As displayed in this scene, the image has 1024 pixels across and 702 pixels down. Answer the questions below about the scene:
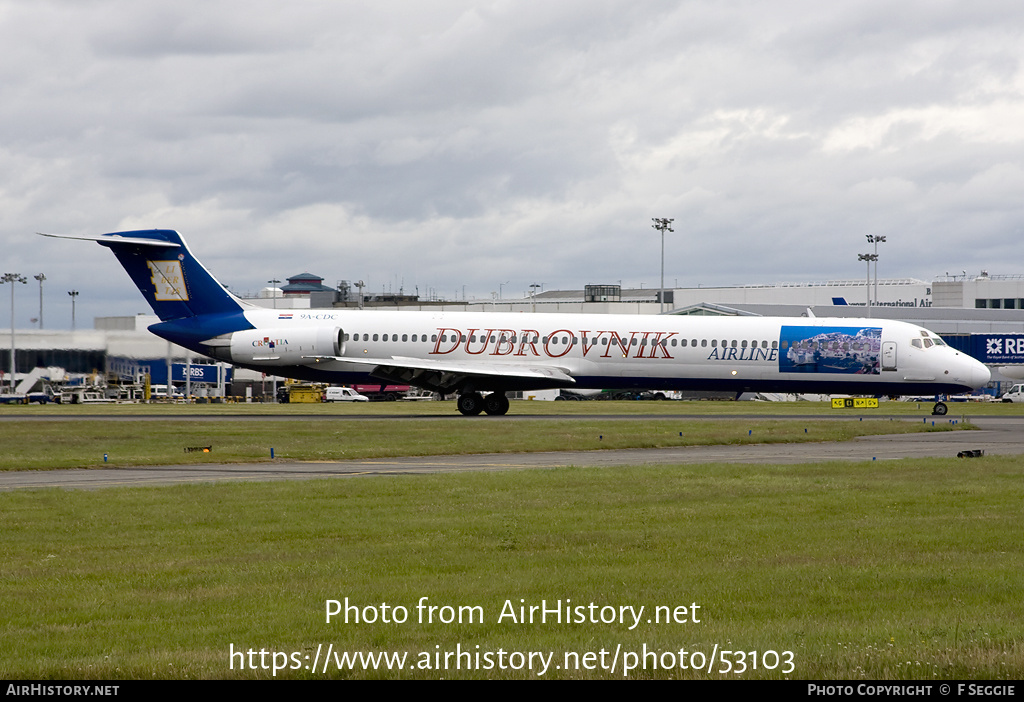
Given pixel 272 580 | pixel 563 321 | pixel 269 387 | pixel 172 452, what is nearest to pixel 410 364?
pixel 563 321

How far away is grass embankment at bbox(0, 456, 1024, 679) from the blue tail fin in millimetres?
28761

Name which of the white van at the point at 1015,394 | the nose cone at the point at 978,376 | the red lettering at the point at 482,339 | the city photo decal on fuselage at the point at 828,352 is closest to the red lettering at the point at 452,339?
the red lettering at the point at 482,339

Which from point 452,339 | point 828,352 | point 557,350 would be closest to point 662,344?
point 557,350

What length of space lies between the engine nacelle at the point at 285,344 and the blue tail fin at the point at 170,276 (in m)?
2.05

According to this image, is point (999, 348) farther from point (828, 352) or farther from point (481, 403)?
point (481, 403)

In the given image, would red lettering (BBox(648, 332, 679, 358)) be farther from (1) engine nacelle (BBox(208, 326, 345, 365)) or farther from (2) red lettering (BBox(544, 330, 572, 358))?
(1) engine nacelle (BBox(208, 326, 345, 365))

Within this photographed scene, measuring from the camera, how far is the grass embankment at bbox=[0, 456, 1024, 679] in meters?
8.55

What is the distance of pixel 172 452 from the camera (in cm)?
2833

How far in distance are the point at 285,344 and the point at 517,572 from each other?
34849 millimetres

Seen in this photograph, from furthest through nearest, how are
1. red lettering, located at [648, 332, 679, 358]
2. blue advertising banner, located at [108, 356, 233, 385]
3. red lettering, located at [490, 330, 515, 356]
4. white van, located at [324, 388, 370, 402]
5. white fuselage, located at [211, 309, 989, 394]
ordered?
white van, located at [324, 388, 370, 402] < blue advertising banner, located at [108, 356, 233, 385] < red lettering, located at [490, 330, 515, 356] < red lettering, located at [648, 332, 679, 358] < white fuselage, located at [211, 309, 989, 394]

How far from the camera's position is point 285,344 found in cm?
4519

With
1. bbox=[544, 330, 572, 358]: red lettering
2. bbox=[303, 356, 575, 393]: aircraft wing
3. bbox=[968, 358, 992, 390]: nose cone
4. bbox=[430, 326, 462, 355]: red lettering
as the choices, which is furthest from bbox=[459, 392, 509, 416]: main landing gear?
bbox=[968, 358, 992, 390]: nose cone

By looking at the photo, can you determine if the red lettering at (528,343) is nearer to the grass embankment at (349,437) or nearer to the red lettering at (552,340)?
the red lettering at (552,340)

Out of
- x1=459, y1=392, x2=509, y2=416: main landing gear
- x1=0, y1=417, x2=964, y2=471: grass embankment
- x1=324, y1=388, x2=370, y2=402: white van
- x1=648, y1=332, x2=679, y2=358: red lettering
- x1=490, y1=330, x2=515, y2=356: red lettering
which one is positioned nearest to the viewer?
x1=0, y1=417, x2=964, y2=471: grass embankment
